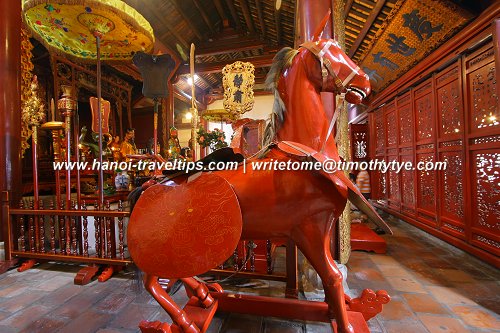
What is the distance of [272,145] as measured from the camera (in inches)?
53.2

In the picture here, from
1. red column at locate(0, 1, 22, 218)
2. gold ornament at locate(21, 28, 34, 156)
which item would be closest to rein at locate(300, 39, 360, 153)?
red column at locate(0, 1, 22, 218)

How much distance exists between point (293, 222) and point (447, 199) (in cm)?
367

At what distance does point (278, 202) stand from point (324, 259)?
444mm

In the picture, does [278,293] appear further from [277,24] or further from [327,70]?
[277,24]

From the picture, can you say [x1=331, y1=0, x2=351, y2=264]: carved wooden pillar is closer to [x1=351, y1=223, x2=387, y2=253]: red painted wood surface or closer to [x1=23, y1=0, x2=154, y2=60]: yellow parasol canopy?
[x1=351, y1=223, x2=387, y2=253]: red painted wood surface

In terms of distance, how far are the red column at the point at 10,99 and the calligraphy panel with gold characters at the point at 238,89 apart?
9.68ft

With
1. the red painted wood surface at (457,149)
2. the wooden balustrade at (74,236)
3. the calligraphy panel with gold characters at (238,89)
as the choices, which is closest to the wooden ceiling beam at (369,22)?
the red painted wood surface at (457,149)

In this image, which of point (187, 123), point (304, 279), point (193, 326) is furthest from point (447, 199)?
point (187, 123)

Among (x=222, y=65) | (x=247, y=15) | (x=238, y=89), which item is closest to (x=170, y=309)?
(x=238, y=89)

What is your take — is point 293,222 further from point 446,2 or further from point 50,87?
point 50,87

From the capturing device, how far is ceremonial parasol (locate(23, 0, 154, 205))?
237 centimetres

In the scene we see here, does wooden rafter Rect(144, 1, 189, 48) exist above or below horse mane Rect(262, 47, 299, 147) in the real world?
above

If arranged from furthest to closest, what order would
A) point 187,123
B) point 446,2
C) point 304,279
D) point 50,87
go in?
1. point 187,123
2. point 50,87
3. point 446,2
4. point 304,279

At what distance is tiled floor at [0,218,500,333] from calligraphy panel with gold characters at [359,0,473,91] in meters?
3.20
